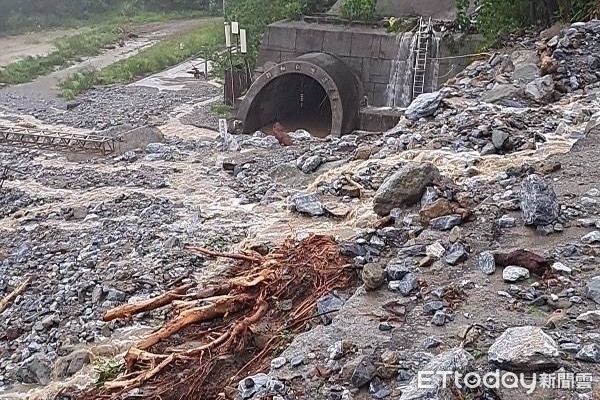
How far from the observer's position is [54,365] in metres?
8.05

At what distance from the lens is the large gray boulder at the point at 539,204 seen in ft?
24.7

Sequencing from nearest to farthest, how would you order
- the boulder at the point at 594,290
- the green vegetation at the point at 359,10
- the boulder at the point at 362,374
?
the boulder at the point at 362,374
the boulder at the point at 594,290
the green vegetation at the point at 359,10

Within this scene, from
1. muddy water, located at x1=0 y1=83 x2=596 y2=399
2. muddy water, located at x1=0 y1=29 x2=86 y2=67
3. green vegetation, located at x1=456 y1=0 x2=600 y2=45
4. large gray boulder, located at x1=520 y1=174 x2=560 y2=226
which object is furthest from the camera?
muddy water, located at x1=0 y1=29 x2=86 y2=67

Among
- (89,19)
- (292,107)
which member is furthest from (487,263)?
(89,19)

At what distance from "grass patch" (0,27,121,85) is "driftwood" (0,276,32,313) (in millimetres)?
18976

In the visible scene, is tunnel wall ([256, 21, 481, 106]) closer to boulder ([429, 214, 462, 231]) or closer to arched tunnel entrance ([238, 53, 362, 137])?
arched tunnel entrance ([238, 53, 362, 137])

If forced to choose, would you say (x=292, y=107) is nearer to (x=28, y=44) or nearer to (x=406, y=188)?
Answer: (x=406, y=188)

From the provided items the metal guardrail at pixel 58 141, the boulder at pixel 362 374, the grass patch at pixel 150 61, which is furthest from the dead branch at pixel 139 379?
the grass patch at pixel 150 61

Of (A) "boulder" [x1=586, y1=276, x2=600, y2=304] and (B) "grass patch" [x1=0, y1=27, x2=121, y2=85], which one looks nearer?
(A) "boulder" [x1=586, y1=276, x2=600, y2=304]

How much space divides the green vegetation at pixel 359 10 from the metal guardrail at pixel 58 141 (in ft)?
20.3

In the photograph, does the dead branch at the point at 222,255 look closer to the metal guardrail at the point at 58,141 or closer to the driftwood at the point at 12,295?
the driftwood at the point at 12,295

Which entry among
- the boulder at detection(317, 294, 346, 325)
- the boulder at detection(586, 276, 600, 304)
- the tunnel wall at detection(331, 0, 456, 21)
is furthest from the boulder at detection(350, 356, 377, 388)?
the tunnel wall at detection(331, 0, 456, 21)

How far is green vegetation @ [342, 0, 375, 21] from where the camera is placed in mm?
A: 18781

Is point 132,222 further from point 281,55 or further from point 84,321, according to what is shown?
point 281,55
